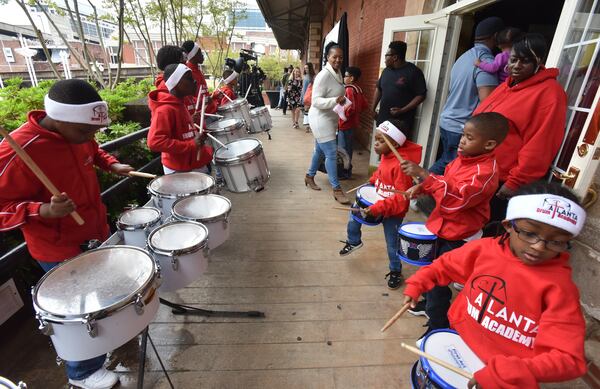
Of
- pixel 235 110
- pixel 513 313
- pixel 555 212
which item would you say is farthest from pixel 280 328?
pixel 235 110

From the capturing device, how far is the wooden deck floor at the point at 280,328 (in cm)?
195

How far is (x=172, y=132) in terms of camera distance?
2822 millimetres

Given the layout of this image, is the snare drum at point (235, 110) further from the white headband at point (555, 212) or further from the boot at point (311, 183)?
the white headband at point (555, 212)

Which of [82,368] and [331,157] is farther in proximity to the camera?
[331,157]

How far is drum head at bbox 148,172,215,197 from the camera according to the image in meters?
2.47

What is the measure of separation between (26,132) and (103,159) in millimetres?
675

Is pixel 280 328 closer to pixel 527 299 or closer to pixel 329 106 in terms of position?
pixel 527 299

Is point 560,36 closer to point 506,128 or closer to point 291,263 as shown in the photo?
point 506,128

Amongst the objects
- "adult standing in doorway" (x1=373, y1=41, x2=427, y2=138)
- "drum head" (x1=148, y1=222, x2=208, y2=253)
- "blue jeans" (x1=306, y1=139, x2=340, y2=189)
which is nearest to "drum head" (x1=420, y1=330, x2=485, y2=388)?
"drum head" (x1=148, y1=222, x2=208, y2=253)

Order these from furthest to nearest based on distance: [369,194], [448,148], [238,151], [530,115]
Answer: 1. [238,151]
2. [448,148]
3. [369,194]
4. [530,115]

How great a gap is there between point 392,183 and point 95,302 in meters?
2.11

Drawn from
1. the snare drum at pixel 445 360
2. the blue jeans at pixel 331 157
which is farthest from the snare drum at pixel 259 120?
the snare drum at pixel 445 360

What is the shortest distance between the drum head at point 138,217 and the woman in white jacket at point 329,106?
2.58 metres

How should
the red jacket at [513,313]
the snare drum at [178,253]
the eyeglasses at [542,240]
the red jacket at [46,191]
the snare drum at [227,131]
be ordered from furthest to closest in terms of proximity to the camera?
1. the snare drum at [227,131]
2. the snare drum at [178,253]
3. the red jacket at [46,191]
4. the eyeglasses at [542,240]
5. the red jacket at [513,313]
